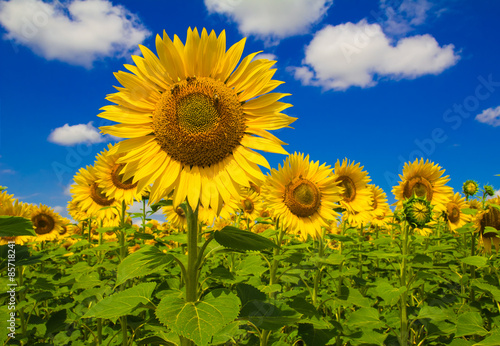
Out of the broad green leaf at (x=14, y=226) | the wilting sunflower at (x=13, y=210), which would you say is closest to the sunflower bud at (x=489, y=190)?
the broad green leaf at (x=14, y=226)

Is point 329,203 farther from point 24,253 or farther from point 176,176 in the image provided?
point 24,253

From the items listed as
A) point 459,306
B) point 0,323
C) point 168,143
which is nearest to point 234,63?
point 168,143

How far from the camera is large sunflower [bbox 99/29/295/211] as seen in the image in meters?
2.35

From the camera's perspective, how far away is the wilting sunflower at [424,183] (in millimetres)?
6816

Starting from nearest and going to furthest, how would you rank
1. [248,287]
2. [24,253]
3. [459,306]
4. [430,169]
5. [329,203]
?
[248,287] < [24,253] < [459,306] < [329,203] < [430,169]

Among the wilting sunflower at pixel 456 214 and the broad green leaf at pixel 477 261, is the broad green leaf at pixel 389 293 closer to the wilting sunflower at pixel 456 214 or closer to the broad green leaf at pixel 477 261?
the broad green leaf at pixel 477 261

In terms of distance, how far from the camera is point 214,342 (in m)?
2.31

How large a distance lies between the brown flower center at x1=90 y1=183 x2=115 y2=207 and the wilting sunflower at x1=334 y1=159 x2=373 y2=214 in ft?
14.5

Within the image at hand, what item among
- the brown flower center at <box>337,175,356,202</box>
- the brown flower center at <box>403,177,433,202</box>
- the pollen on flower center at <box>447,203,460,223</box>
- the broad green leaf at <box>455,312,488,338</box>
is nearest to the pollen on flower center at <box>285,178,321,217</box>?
the brown flower center at <box>337,175,356,202</box>

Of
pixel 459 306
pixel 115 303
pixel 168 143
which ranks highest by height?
pixel 168 143

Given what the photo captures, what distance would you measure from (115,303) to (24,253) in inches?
62.2

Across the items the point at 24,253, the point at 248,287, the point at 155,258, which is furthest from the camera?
the point at 24,253

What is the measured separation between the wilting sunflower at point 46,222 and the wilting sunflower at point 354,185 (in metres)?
6.63

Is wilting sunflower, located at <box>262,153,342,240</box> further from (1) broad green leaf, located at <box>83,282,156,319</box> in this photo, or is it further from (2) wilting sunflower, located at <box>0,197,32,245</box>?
(2) wilting sunflower, located at <box>0,197,32,245</box>
